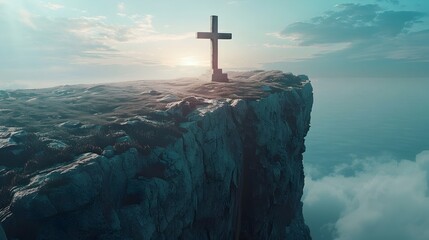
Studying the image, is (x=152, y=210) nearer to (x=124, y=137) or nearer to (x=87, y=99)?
(x=124, y=137)

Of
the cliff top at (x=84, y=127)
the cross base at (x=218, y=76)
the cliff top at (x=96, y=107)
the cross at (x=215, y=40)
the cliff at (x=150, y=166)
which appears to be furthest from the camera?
the cross base at (x=218, y=76)

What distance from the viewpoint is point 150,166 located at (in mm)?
20359

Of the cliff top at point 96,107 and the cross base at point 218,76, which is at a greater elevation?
the cross base at point 218,76

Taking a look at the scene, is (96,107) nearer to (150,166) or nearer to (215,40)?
(150,166)

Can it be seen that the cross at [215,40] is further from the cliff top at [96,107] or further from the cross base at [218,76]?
the cliff top at [96,107]

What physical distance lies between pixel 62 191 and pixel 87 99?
23370 millimetres

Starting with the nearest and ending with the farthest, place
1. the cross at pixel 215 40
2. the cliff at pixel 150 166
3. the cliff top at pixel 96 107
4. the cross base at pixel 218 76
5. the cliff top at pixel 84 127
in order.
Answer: the cliff at pixel 150 166 < the cliff top at pixel 84 127 < the cliff top at pixel 96 107 < the cross at pixel 215 40 < the cross base at pixel 218 76

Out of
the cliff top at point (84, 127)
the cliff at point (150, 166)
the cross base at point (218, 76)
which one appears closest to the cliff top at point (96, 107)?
the cliff top at point (84, 127)

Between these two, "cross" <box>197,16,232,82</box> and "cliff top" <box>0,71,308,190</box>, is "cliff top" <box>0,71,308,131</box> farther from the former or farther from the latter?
"cross" <box>197,16,232,82</box>

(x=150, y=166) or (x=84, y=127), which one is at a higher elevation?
(x=84, y=127)

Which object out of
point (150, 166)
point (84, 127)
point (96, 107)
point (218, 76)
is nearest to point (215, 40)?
point (218, 76)

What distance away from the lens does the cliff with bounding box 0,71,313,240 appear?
15969 mm

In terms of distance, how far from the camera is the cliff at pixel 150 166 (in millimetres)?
15969

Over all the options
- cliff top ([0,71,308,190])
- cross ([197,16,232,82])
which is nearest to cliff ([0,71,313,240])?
cliff top ([0,71,308,190])
